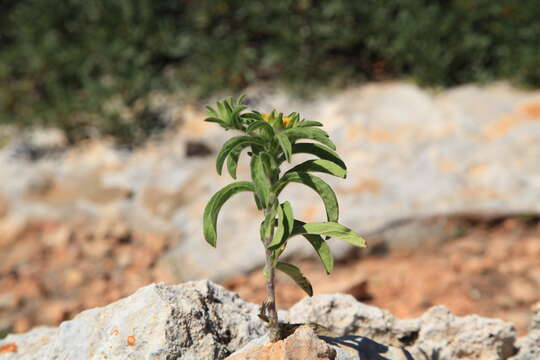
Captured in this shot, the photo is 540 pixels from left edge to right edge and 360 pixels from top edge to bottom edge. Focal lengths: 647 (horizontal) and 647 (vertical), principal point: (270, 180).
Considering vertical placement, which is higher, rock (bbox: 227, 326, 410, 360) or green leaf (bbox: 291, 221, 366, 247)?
green leaf (bbox: 291, 221, 366, 247)

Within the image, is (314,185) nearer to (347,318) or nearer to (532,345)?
(347,318)

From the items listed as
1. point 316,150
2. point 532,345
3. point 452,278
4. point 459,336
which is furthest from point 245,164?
point 316,150

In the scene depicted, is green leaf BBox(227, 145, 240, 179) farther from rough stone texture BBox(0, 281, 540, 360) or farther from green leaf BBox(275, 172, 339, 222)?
rough stone texture BBox(0, 281, 540, 360)

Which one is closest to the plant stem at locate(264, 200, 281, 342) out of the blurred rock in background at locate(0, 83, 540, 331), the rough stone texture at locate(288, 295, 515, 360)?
the rough stone texture at locate(288, 295, 515, 360)

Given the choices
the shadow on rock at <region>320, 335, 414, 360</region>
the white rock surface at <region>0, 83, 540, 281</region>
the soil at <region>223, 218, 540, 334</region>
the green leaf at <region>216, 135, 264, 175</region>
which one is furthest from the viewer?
the white rock surface at <region>0, 83, 540, 281</region>

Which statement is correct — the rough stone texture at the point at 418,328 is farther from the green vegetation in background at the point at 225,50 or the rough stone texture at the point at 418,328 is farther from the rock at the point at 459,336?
the green vegetation in background at the point at 225,50

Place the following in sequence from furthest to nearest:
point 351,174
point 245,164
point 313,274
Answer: point 245,164, point 351,174, point 313,274
